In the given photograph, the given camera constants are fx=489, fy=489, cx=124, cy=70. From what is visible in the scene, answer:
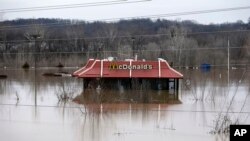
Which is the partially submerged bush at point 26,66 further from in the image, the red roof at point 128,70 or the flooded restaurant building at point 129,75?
the red roof at point 128,70

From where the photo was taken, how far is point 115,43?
67375mm

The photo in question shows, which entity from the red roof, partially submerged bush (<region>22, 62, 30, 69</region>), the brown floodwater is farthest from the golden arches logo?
partially submerged bush (<region>22, 62, 30, 69</region>)

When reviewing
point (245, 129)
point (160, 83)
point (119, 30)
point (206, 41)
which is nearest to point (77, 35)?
point (119, 30)

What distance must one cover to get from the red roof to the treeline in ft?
102

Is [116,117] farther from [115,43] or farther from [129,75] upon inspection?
[115,43]

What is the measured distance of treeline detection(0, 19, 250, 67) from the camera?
60.3 metres

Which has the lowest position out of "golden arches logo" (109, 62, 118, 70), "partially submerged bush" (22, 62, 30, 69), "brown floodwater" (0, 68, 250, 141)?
"partially submerged bush" (22, 62, 30, 69)

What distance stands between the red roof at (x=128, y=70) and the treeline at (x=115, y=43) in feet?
102

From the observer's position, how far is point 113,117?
13.1 metres

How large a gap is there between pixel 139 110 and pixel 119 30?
59587 mm

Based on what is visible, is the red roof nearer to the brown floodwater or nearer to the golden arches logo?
the golden arches logo

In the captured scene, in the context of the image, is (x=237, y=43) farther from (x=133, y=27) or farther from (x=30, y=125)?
(x=30, y=125)

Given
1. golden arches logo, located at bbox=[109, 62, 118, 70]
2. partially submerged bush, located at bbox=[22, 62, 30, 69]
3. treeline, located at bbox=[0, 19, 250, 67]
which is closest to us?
golden arches logo, located at bbox=[109, 62, 118, 70]

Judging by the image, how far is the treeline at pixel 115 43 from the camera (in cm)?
A: 6034
